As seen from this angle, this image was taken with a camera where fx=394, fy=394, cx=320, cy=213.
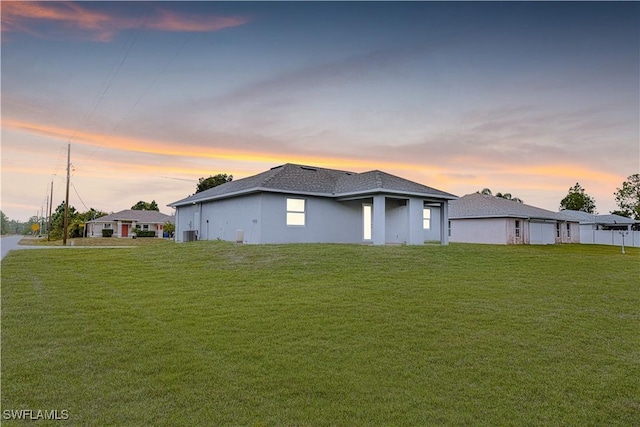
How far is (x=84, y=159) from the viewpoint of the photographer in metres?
31.1

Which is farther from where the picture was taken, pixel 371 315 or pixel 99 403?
pixel 371 315

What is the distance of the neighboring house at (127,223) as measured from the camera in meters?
55.9

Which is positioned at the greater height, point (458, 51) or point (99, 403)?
point (458, 51)

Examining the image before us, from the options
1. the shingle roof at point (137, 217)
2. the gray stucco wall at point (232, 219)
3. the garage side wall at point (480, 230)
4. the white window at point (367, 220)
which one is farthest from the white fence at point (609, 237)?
the shingle roof at point (137, 217)

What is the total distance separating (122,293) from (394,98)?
13364mm

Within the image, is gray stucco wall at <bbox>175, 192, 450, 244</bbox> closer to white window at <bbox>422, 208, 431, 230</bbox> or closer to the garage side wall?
white window at <bbox>422, 208, 431, 230</bbox>

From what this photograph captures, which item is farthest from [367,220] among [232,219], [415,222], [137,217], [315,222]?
[137,217]

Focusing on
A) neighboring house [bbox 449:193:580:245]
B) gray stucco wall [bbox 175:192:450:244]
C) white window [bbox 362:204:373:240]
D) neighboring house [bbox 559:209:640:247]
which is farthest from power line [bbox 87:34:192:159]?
neighboring house [bbox 559:209:640:247]

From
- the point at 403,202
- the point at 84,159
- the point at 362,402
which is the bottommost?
the point at 362,402

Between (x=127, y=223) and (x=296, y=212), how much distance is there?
45083 millimetres

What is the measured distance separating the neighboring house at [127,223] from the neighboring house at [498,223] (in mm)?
41377

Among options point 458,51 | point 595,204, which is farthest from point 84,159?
point 595,204

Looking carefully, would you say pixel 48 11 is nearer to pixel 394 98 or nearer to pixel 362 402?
pixel 394 98

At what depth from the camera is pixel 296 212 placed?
799 inches
